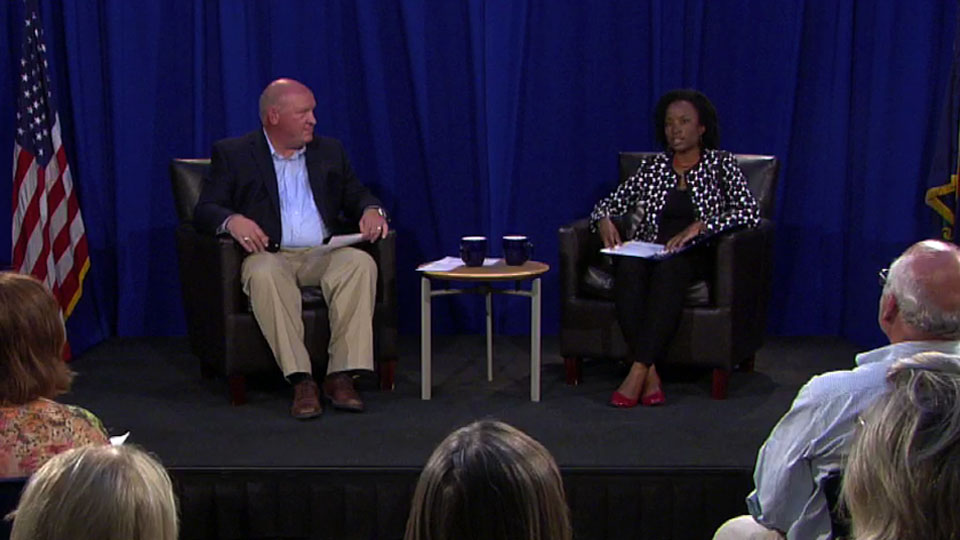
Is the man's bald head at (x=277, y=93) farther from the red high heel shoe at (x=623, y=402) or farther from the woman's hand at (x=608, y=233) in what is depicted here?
the red high heel shoe at (x=623, y=402)

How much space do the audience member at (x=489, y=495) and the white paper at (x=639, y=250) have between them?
8.94 feet

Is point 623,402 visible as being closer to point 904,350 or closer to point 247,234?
point 247,234

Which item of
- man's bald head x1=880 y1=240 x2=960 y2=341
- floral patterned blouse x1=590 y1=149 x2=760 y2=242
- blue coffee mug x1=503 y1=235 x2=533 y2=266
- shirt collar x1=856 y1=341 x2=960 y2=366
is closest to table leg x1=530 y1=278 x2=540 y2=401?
blue coffee mug x1=503 y1=235 x2=533 y2=266

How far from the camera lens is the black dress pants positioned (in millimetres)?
4016

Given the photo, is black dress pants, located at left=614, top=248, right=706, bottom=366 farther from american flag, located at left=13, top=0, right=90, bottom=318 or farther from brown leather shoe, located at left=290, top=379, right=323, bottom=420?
american flag, located at left=13, top=0, right=90, bottom=318

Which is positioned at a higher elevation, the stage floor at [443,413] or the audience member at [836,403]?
the audience member at [836,403]

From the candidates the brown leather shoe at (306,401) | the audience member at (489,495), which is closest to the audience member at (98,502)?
the audience member at (489,495)

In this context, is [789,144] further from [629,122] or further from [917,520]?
[917,520]

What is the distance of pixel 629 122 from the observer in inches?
202

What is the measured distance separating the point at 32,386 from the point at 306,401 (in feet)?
5.95

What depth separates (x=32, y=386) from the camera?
2.07m

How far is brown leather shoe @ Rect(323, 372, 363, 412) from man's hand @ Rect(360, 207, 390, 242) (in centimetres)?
48

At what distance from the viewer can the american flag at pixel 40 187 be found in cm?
459

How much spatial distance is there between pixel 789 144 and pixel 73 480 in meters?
4.27
